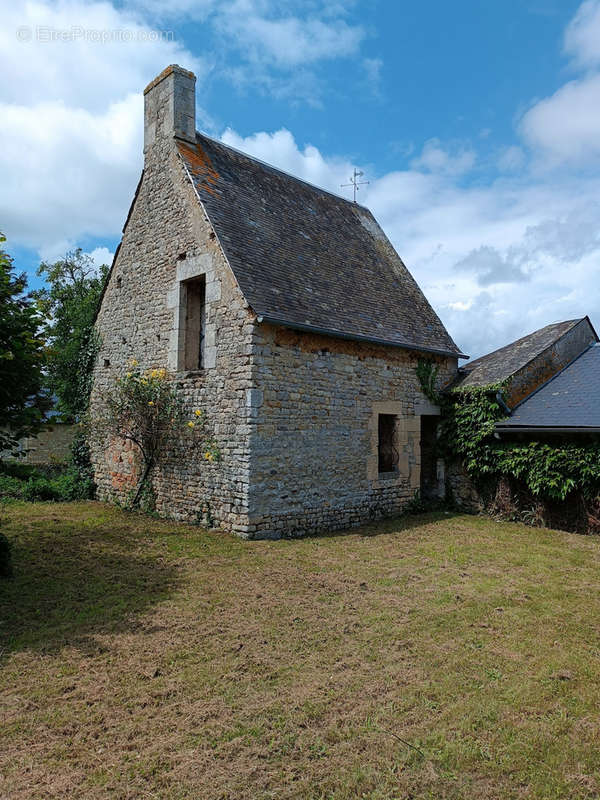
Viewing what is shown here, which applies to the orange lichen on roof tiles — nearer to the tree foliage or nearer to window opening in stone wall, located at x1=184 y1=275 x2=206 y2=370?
window opening in stone wall, located at x1=184 y1=275 x2=206 y2=370

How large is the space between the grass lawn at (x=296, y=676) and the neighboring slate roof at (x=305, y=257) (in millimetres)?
4189

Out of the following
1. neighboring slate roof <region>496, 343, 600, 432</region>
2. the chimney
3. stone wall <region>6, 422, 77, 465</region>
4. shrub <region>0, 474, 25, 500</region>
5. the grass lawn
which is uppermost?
the chimney

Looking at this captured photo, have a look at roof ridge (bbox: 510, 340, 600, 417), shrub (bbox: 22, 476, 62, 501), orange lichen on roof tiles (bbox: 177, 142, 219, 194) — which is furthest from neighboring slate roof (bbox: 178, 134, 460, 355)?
shrub (bbox: 22, 476, 62, 501)

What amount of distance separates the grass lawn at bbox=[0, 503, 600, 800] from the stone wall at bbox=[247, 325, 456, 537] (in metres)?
1.44

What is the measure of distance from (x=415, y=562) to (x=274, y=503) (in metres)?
2.35

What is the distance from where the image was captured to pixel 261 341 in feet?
26.9

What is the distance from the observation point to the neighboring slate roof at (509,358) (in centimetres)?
1113

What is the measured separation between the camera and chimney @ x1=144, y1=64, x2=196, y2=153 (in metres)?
10.1

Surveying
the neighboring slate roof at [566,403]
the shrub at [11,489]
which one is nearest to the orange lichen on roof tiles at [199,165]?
the neighboring slate roof at [566,403]

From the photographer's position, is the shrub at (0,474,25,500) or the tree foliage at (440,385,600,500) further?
the shrub at (0,474,25,500)

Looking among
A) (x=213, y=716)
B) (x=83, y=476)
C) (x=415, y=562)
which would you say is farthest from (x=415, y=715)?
(x=83, y=476)

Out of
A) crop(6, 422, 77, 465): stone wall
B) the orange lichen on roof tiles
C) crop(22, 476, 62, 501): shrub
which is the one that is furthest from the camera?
crop(6, 422, 77, 465): stone wall

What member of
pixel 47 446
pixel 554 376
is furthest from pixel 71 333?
pixel 554 376

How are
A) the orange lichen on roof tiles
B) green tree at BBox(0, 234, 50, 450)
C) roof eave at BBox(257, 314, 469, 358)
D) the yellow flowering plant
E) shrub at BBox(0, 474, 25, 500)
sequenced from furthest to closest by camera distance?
shrub at BBox(0, 474, 25, 500) < the orange lichen on roof tiles < the yellow flowering plant < roof eave at BBox(257, 314, 469, 358) < green tree at BBox(0, 234, 50, 450)
